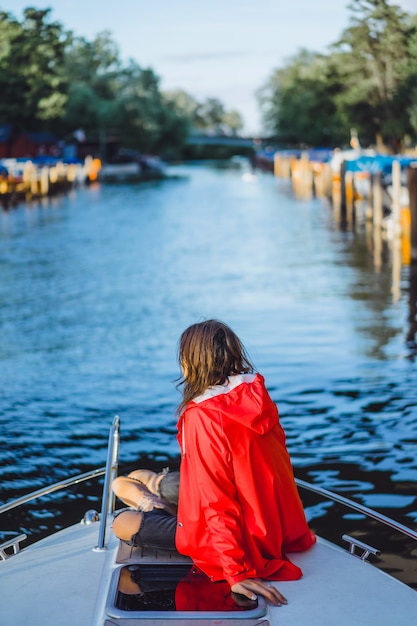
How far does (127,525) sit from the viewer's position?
4.29m

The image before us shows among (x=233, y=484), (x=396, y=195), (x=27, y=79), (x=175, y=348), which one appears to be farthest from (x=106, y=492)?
(x=27, y=79)

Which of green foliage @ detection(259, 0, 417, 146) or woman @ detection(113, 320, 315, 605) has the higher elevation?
green foliage @ detection(259, 0, 417, 146)

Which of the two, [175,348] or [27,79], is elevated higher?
[27,79]

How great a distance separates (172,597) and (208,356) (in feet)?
3.06

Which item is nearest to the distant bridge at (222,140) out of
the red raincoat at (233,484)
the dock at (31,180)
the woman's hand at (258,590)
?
the dock at (31,180)

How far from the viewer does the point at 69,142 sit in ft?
331

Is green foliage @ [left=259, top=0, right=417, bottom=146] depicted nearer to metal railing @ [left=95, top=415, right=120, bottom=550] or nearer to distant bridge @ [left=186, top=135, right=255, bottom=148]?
metal railing @ [left=95, top=415, right=120, bottom=550]

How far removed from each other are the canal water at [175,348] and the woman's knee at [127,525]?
0.94 meters

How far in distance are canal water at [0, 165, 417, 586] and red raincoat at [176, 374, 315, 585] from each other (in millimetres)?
1184

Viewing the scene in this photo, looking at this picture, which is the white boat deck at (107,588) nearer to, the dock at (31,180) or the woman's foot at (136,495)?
the woman's foot at (136,495)

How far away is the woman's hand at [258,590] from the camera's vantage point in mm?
3744

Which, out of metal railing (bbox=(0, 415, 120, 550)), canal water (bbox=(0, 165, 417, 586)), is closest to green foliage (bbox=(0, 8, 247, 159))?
canal water (bbox=(0, 165, 417, 586))

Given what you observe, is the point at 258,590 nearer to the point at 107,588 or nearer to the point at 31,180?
the point at 107,588

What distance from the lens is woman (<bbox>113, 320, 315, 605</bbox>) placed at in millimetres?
3875
